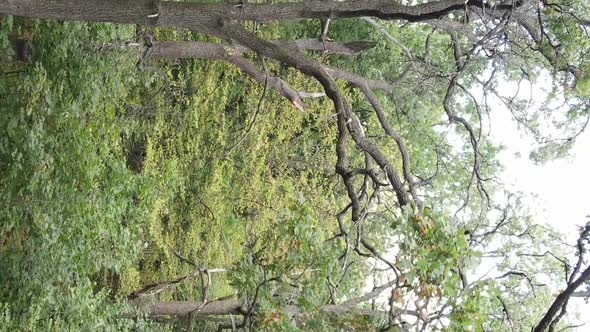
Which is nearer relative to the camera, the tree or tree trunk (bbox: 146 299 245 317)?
the tree

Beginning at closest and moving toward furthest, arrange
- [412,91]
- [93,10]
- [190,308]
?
[93,10], [190,308], [412,91]

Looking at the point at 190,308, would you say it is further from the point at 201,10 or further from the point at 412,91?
the point at 412,91

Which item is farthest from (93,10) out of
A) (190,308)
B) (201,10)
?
(190,308)

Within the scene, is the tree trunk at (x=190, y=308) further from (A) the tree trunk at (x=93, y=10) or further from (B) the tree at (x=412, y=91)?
(A) the tree trunk at (x=93, y=10)

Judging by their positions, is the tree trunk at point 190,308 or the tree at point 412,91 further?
the tree trunk at point 190,308

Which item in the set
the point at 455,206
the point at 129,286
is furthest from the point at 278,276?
the point at 455,206

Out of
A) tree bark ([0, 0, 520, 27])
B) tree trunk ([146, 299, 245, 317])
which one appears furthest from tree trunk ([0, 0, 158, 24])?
tree trunk ([146, 299, 245, 317])

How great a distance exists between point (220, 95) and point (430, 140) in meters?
3.58

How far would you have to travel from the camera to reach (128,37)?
21.3 ft

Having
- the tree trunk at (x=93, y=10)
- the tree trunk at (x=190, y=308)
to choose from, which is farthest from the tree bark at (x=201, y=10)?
the tree trunk at (x=190, y=308)

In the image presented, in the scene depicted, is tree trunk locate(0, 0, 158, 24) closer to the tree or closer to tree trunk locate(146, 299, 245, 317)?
the tree

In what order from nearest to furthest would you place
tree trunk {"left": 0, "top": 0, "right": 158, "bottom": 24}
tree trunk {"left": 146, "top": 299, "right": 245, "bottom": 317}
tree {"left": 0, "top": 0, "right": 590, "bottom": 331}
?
tree {"left": 0, "top": 0, "right": 590, "bottom": 331} → tree trunk {"left": 0, "top": 0, "right": 158, "bottom": 24} → tree trunk {"left": 146, "top": 299, "right": 245, "bottom": 317}

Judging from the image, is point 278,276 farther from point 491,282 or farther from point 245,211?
point 245,211

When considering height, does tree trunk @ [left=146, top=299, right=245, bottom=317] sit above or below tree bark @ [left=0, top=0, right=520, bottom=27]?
below
